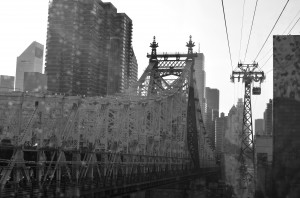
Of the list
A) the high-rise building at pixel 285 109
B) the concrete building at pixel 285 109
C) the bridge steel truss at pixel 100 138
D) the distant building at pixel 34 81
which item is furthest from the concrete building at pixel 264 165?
the distant building at pixel 34 81

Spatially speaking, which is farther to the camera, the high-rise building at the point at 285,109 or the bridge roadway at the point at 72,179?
the high-rise building at the point at 285,109

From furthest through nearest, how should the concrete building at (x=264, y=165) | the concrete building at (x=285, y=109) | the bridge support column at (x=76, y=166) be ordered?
the concrete building at (x=264, y=165) → the concrete building at (x=285, y=109) → the bridge support column at (x=76, y=166)

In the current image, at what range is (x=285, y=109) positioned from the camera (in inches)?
1468

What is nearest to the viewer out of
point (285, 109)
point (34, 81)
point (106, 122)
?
point (285, 109)

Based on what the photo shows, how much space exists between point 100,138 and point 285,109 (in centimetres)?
1851

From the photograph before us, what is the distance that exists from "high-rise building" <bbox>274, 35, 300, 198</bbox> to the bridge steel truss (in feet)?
37.5

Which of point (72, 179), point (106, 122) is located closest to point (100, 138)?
point (106, 122)

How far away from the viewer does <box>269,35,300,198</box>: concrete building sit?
120ft

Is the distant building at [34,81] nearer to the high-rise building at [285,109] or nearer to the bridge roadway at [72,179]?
the bridge roadway at [72,179]

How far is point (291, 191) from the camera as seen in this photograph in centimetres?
3597

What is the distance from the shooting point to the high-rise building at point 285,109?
120 feet

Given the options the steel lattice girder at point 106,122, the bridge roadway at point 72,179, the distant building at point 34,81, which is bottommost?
the bridge roadway at point 72,179

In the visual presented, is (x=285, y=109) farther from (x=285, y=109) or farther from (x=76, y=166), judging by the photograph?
(x=76, y=166)

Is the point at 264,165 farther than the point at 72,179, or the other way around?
the point at 264,165
